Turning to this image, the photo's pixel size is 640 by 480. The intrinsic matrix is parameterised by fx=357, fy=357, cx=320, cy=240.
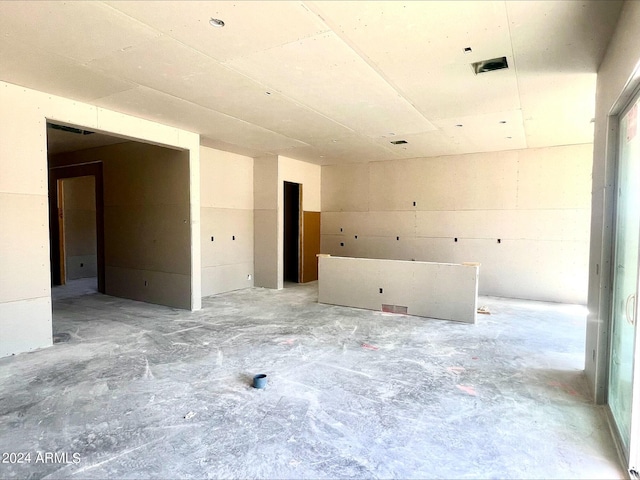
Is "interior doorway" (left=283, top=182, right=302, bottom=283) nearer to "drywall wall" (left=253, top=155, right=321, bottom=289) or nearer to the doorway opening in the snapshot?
"drywall wall" (left=253, top=155, right=321, bottom=289)

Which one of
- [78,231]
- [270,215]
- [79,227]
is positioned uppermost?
[270,215]

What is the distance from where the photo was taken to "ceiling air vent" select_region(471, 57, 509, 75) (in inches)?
122

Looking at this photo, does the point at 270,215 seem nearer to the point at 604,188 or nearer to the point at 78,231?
the point at 78,231

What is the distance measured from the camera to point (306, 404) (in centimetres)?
273

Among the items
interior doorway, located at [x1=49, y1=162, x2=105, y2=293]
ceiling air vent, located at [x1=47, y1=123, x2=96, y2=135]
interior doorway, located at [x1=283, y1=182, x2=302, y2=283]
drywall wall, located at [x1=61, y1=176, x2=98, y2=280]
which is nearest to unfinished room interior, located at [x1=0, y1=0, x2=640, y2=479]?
interior doorway, located at [x1=49, y1=162, x2=105, y2=293]

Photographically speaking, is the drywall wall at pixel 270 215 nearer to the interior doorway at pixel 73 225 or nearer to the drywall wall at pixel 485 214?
the drywall wall at pixel 485 214

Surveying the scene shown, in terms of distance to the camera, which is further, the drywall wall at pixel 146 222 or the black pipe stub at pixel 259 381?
the drywall wall at pixel 146 222

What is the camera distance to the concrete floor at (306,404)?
2070 millimetres

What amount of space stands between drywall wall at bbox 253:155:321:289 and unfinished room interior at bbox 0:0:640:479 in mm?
72

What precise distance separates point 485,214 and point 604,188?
175 inches

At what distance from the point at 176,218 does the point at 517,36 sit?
509 cm

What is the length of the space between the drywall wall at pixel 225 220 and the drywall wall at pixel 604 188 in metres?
5.94

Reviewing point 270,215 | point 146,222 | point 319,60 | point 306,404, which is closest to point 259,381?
point 306,404

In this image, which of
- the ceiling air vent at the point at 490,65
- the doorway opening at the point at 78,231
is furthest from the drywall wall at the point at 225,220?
the ceiling air vent at the point at 490,65
